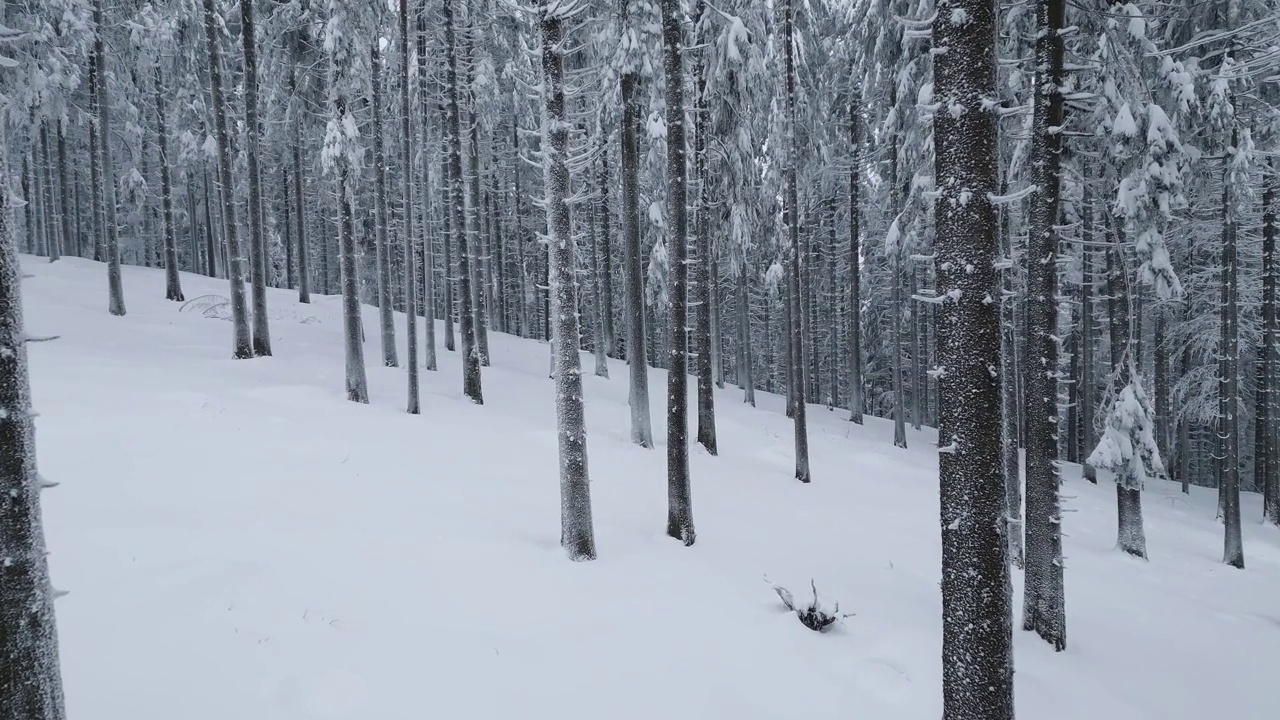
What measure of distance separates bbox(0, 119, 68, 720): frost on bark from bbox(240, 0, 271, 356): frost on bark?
13554mm

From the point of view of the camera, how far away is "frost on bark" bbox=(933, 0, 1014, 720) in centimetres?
457

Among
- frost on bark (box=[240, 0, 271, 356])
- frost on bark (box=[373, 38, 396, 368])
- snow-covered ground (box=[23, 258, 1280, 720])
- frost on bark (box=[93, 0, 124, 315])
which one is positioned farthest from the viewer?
frost on bark (box=[93, 0, 124, 315])

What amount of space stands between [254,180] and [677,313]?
1209 cm

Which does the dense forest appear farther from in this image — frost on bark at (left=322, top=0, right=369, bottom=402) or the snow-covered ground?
the snow-covered ground

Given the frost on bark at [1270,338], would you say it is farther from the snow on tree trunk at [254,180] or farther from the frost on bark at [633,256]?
the snow on tree trunk at [254,180]

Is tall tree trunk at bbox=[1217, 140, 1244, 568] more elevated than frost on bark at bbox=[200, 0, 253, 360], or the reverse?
frost on bark at bbox=[200, 0, 253, 360]

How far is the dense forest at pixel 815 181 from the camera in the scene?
15.6 ft

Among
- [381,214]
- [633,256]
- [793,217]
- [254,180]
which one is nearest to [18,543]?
[633,256]

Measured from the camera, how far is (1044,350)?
891cm

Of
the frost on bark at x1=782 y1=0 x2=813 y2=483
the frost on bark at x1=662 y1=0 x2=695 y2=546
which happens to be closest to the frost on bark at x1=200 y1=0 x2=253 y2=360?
the frost on bark at x1=662 y1=0 x2=695 y2=546

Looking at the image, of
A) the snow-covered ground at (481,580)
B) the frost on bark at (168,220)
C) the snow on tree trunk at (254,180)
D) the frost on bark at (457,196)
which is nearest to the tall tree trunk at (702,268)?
the snow-covered ground at (481,580)

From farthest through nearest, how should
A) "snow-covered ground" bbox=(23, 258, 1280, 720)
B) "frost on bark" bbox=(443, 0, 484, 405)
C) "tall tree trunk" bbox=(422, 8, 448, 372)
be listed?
"tall tree trunk" bbox=(422, 8, 448, 372) → "frost on bark" bbox=(443, 0, 484, 405) → "snow-covered ground" bbox=(23, 258, 1280, 720)

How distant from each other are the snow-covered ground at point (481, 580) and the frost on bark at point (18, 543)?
1623mm

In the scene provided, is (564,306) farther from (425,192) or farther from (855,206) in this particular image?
(855,206)
